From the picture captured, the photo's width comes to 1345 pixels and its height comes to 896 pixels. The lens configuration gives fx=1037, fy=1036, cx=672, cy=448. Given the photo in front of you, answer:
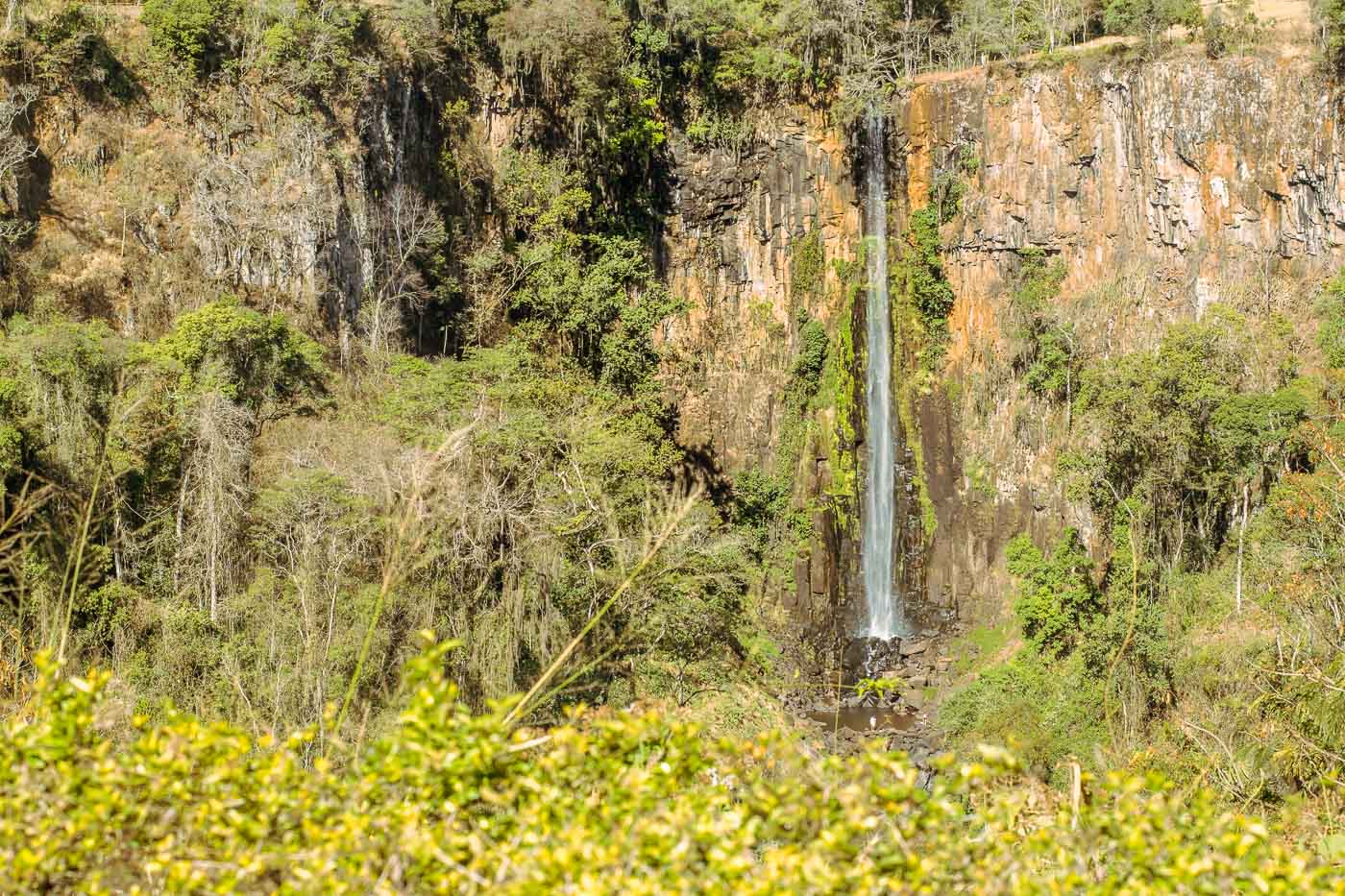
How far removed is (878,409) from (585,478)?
11.4m

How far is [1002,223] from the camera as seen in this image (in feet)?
78.0

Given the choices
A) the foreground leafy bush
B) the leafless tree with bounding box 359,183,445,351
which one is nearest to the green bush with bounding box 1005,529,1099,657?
the leafless tree with bounding box 359,183,445,351

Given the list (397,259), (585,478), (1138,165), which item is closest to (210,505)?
(585,478)

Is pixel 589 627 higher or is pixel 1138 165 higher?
pixel 1138 165

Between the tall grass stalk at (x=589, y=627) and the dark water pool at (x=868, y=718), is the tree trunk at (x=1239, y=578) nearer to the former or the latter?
the dark water pool at (x=868, y=718)

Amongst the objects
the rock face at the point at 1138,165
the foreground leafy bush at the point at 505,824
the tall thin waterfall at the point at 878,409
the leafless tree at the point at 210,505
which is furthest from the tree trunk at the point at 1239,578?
the foreground leafy bush at the point at 505,824

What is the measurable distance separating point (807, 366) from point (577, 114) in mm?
7838

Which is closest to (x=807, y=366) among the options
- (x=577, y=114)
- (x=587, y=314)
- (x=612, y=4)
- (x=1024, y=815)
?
(x=587, y=314)

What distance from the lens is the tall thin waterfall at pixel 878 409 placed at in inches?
936

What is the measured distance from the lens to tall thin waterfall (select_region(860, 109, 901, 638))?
2377 cm

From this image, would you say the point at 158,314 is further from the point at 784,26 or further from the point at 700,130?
the point at 784,26

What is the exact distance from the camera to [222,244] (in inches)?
694

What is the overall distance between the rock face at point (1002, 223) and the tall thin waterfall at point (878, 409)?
37 cm

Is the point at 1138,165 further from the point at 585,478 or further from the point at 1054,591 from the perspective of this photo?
the point at 585,478
